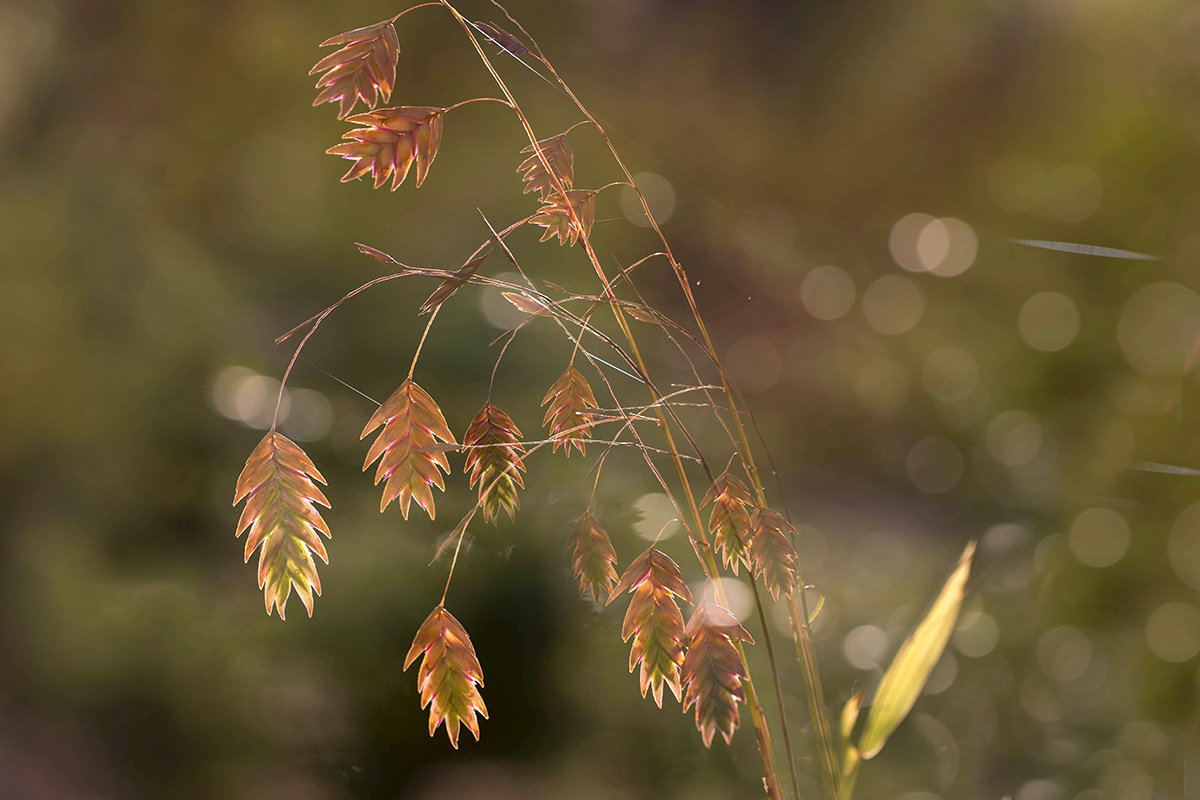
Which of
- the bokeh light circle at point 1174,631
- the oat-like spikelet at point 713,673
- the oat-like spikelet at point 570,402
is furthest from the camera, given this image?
the bokeh light circle at point 1174,631

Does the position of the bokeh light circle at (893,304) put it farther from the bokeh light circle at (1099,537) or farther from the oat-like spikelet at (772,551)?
the oat-like spikelet at (772,551)

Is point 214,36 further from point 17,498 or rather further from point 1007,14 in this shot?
point 1007,14

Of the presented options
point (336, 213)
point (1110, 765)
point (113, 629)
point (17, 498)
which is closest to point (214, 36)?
point (336, 213)

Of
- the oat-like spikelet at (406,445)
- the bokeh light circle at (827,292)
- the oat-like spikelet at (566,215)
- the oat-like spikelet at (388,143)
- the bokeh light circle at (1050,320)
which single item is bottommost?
the bokeh light circle at (1050,320)

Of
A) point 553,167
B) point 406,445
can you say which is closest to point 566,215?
point 553,167

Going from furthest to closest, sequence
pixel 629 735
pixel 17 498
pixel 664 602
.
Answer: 1. pixel 17 498
2. pixel 629 735
3. pixel 664 602

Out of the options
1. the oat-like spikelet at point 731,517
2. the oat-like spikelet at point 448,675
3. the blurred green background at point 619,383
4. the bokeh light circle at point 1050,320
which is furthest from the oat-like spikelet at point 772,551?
the bokeh light circle at point 1050,320

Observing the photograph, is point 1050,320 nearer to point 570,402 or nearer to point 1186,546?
point 1186,546
